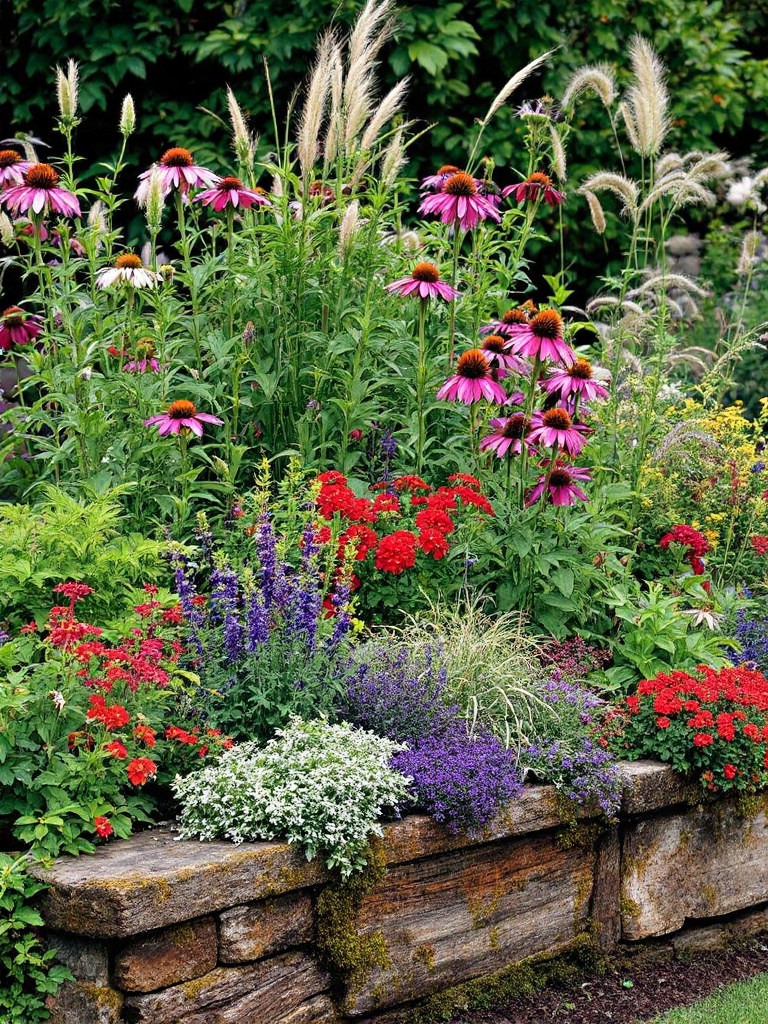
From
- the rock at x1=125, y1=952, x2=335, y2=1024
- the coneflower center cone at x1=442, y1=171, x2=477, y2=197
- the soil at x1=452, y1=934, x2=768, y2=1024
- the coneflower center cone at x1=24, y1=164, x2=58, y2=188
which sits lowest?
the soil at x1=452, y1=934, x2=768, y2=1024

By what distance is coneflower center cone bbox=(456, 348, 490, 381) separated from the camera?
4562 millimetres

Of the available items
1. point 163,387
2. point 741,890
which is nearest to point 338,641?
point 163,387

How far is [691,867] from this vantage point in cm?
442

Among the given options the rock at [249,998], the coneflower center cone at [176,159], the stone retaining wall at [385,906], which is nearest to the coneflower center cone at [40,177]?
the coneflower center cone at [176,159]

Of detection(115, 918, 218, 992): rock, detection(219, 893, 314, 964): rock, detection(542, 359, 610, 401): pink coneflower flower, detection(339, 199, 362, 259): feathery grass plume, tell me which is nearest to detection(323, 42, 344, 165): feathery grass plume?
detection(339, 199, 362, 259): feathery grass plume

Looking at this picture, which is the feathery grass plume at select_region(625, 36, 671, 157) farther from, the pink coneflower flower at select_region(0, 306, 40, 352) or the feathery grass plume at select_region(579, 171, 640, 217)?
the pink coneflower flower at select_region(0, 306, 40, 352)

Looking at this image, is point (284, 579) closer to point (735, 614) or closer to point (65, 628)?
point (65, 628)

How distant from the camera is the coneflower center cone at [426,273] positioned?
4.63 m

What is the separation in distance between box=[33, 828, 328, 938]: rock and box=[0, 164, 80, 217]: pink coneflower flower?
2371 millimetres

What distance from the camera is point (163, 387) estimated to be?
4531 millimetres

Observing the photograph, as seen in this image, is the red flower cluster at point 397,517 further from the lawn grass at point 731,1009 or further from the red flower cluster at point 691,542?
the lawn grass at point 731,1009

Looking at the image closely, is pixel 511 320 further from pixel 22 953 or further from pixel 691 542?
pixel 22 953

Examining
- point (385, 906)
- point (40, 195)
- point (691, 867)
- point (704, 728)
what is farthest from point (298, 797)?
point (40, 195)

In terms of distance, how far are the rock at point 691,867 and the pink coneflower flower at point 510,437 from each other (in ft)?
4.68
